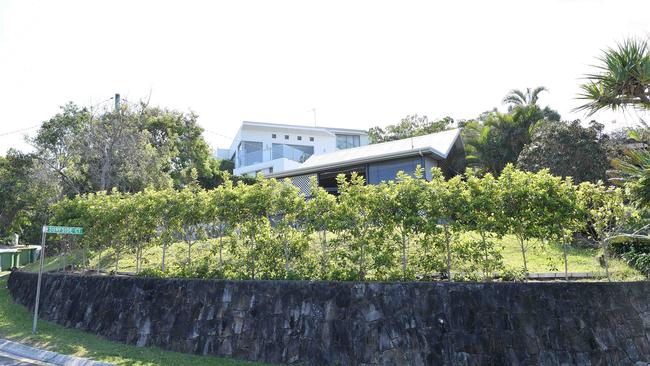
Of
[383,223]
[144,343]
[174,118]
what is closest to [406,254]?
[383,223]

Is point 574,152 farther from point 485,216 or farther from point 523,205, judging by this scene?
point 485,216

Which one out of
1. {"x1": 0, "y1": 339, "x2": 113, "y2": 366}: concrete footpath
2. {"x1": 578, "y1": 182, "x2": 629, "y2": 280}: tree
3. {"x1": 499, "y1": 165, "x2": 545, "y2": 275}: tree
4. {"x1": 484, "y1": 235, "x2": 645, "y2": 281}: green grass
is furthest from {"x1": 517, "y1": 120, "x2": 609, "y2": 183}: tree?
{"x1": 0, "y1": 339, "x2": 113, "y2": 366}: concrete footpath

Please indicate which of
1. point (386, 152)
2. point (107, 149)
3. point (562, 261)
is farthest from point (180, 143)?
point (562, 261)

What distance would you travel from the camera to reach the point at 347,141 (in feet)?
146

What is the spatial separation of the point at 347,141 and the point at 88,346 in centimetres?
3594

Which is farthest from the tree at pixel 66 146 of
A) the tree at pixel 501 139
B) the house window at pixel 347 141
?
the house window at pixel 347 141

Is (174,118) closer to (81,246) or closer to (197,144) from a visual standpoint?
(197,144)

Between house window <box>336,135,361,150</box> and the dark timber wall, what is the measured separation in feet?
113

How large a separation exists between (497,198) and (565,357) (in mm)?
2820

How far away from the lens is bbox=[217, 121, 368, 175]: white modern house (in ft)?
120

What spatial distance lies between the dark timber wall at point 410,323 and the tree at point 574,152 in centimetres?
927

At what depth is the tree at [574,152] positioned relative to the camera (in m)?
16.3

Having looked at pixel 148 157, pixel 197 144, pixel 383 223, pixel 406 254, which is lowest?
pixel 406 254

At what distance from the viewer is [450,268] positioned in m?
9.23
